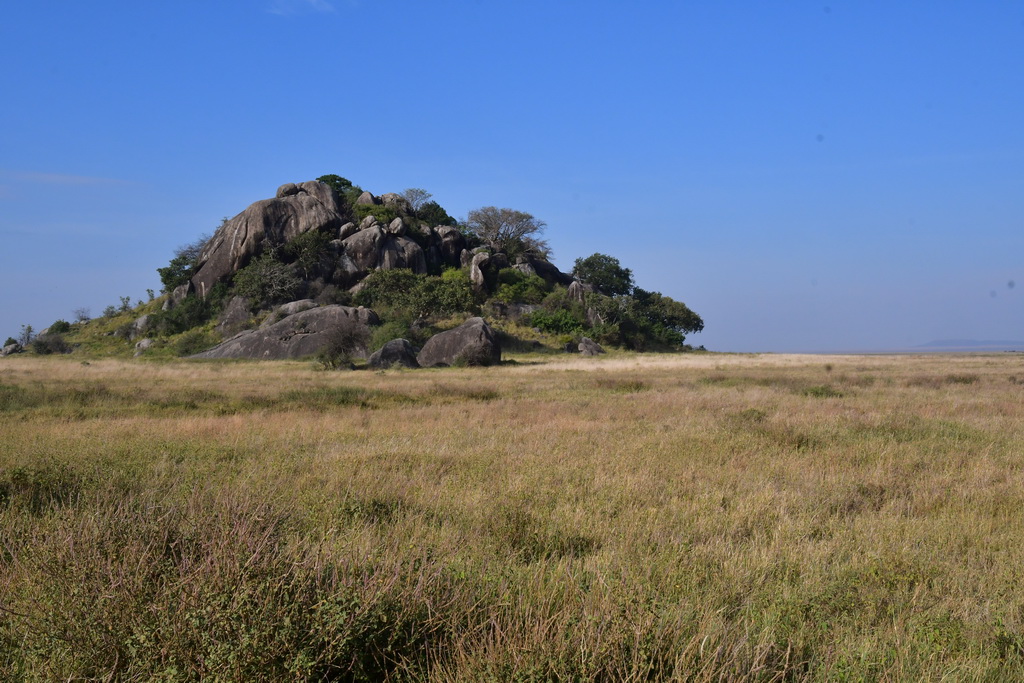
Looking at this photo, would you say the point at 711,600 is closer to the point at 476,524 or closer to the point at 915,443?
the point at 476,524

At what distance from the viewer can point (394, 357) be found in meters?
35.8

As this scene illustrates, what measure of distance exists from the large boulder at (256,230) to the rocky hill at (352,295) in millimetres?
119

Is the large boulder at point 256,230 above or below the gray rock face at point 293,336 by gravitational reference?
above

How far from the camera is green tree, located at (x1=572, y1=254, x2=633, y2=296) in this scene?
257ft

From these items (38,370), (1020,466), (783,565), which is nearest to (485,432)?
(783,565)

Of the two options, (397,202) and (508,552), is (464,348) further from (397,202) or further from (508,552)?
(397,202)

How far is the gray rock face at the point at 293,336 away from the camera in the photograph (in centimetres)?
4438

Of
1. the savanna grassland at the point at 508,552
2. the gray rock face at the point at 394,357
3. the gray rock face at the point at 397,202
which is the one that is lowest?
the savanna grassland at the point at 508,552

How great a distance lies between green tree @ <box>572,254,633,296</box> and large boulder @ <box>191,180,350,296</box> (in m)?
29.8

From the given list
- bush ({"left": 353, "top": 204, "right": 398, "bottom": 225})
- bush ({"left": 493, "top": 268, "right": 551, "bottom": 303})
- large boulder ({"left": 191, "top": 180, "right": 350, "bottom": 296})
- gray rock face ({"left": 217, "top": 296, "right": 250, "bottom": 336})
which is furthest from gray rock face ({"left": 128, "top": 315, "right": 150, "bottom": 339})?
bush ({"left": 493, "top": 268, "right": 551, "bottom": 303})

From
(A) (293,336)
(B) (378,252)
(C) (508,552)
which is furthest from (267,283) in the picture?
(C) (508,552)

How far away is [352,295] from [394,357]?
2187 cm

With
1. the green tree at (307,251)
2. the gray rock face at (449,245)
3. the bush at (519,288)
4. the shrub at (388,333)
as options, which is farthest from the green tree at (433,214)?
the shrub at (388,333)

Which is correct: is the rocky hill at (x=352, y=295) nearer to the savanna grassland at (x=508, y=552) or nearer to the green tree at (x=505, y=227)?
the green tree at (x=505, y=227)
